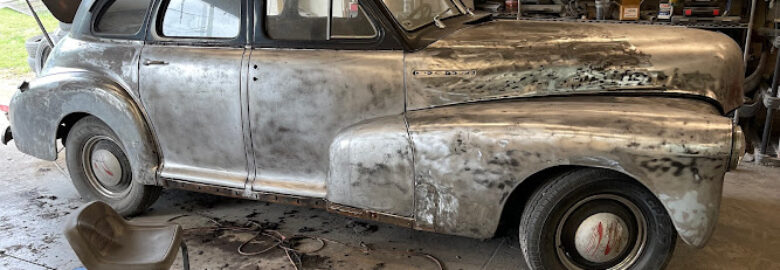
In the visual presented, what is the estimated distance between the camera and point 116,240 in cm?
235

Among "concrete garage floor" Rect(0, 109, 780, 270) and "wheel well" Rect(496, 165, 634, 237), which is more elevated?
"wheel well" Rect(496, 165, 634, 237)

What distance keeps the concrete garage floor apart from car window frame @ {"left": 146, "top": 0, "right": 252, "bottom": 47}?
3.90 ft

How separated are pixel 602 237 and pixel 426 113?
41.3 inches

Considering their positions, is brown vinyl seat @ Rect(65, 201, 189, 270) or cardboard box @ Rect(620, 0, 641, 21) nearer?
brown vinyl seat @ Rect(65, 201, 189, 270)

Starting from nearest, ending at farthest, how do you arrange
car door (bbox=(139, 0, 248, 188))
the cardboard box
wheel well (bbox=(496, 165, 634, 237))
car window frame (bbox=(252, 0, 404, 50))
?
wheel well (bbox=(496, 165, 634, 237)) < car window frame (bbox=(252, 0, 404, 50)) < car door (bbox=(139, 0, 248, 188)) < the cardboard box

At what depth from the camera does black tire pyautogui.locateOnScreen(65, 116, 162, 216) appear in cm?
396

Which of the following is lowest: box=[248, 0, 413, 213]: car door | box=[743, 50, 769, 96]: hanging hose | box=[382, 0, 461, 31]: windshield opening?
box=[743, 50, 769, 96]: hanging hose

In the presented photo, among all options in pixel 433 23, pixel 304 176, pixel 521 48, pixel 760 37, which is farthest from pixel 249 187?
pixel 760 37

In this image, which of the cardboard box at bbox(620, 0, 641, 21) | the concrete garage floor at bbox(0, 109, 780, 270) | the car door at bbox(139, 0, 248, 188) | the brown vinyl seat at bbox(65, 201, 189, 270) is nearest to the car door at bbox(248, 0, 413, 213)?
the car door at bbox(139, 0, 248, 188)

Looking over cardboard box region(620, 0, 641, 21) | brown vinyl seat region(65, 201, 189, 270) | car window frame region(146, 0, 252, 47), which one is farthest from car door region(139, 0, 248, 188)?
cardboard box region(620, 0, 641, 21)

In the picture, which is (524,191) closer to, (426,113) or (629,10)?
(426,113)

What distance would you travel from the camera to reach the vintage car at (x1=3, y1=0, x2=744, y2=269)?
8.79 feet

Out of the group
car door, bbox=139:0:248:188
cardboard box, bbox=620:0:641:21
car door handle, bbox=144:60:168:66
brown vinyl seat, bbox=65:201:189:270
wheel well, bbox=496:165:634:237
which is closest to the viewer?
brown vinyl seat, bbox=65:201:189:270

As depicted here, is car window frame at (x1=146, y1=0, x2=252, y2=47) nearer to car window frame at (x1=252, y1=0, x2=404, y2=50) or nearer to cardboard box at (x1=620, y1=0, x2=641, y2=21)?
car window frame at (x1=252, y1=0, x2=404, y2=50)
